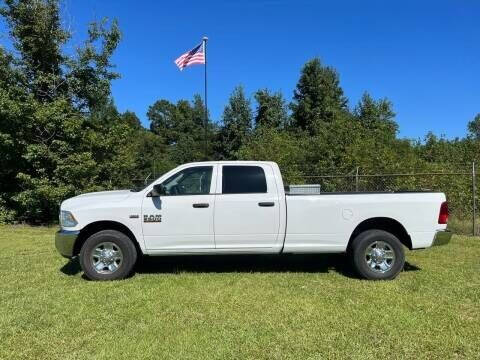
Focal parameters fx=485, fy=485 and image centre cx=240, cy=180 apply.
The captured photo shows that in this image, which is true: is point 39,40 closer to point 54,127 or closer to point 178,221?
point 54,127

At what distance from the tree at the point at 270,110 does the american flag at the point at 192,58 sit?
2232 cm

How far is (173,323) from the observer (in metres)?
5.53

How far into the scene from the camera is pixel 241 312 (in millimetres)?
5910

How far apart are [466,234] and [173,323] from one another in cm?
947

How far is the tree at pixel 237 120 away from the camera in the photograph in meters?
43.2

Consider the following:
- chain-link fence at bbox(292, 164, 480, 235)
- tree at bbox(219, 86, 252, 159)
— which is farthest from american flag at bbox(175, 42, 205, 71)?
tree at bbox(219, 86, 252, 159)

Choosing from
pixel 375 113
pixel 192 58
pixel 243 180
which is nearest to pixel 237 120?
pixel 375 113

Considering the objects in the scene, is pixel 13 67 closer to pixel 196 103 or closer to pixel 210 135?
pixel 210 135

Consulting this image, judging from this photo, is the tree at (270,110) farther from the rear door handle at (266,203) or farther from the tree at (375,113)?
the rear door handle at (266,203)

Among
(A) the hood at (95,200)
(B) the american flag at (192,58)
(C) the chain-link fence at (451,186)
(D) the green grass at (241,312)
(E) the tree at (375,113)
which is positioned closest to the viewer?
(D) the green grass at (241,312)

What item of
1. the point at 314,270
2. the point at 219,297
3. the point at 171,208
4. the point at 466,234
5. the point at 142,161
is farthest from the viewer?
the point at 142,161

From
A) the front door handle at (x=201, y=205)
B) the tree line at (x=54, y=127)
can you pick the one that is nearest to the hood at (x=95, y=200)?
the front door handle at (x=201, y=205)


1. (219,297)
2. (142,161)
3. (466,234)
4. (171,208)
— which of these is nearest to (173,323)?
(219,297)

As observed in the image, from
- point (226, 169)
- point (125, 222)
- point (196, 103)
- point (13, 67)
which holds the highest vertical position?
point (196, 103)
